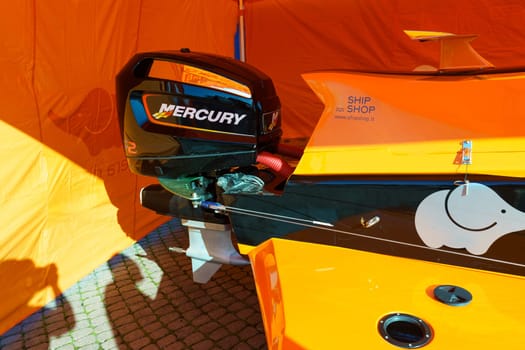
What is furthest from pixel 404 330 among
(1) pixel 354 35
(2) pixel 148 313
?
(1) pixel 354 35

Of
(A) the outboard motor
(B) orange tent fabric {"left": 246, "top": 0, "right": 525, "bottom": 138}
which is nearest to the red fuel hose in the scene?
(A) the outboard motor

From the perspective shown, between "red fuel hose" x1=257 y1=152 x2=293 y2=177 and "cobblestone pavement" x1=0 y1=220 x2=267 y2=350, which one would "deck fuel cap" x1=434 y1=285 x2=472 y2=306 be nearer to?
"red fuel hose" x1=257 y1=152 x2=293 y2=177

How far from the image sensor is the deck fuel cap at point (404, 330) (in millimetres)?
1069

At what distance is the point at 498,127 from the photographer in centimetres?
152

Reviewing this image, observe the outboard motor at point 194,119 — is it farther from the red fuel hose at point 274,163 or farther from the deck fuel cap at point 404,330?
the deck fuel cap at point 404,330

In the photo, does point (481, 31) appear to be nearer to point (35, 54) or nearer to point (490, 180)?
point (490, 180)

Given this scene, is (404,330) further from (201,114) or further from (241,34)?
(241,34)

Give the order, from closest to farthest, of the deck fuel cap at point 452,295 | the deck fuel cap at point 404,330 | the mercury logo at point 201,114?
1. the deck fuel cap at point 404,330
2. the deck fuel cap at point 452,295
3. the mercury logo at point 201,114

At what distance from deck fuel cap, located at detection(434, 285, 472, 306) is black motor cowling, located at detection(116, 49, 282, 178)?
1.07 metres

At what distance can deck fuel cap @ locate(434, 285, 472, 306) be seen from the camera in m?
1.21

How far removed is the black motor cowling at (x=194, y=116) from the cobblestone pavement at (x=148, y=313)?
3.21 ft

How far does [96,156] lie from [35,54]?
0.85 meters

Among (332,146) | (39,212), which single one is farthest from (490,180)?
(39,212)

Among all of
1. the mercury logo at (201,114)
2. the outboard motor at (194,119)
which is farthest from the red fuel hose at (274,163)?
the mercury logo at (201,114)
